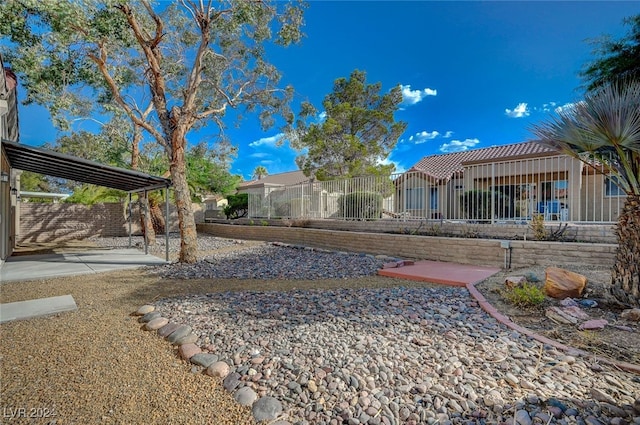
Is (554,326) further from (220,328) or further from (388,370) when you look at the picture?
(220,328)

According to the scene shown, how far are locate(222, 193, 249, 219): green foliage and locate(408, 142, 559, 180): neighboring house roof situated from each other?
10.7m

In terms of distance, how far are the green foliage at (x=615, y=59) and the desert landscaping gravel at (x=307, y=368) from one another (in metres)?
10.1

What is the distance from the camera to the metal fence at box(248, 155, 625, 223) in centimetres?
753

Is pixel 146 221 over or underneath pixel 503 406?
over

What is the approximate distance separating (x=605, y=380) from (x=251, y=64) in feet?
42.8

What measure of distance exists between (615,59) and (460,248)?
816 cm

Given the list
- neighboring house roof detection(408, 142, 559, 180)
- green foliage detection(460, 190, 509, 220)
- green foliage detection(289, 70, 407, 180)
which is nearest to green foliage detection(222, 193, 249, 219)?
green foliage detection(289, 70, 407, 180)

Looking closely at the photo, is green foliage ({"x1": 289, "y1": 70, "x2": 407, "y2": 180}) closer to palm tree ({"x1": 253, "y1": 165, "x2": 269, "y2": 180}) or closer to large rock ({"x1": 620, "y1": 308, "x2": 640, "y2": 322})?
large rock ({"x1": 620, "y1": 308, "x2": 640, "y2": 322})

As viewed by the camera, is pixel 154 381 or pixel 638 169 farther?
pixel 638 169

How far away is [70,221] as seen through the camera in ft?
51.2

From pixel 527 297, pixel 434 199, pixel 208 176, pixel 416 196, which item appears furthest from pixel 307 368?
pixel 208 176

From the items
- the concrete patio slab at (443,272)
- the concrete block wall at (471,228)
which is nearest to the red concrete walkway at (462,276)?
the concrete patio slab at (443,272)

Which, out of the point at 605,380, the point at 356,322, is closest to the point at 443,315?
the point at 356,322

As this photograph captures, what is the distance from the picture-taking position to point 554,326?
3568 millimetres
